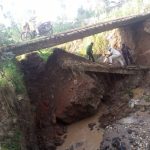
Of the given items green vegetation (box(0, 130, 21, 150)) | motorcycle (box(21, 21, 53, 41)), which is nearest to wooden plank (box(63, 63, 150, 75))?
motorcycle (box(21, 21, 53, 41))

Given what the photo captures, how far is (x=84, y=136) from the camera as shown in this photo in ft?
42.5

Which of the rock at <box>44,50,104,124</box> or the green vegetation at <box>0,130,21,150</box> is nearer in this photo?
the green vegetation at <box>0,130,21,150</box>

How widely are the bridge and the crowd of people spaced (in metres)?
1.28

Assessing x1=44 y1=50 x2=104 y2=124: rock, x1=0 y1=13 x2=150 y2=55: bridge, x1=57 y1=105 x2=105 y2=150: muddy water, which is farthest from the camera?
x1=44 y1=50 x2=104 y2=124: rock

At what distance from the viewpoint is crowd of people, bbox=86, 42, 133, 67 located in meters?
17.0

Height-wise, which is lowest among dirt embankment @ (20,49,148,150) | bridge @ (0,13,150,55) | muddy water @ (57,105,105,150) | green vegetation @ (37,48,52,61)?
muddy water @ (57,105,105,150)

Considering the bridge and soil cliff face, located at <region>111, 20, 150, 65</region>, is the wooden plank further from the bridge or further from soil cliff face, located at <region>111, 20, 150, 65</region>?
soil cliff face, located at <region>111, 20, 150, 65</region>

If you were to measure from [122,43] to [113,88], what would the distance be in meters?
3.71

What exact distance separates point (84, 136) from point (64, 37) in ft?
15.0

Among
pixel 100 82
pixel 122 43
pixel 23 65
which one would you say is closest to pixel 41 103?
pixel 23 65

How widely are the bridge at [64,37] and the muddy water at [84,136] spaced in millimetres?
3763

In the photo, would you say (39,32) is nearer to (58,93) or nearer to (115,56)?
(115,56)

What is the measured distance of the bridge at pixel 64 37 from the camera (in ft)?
41.4

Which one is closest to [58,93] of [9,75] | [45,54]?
[45,54]
